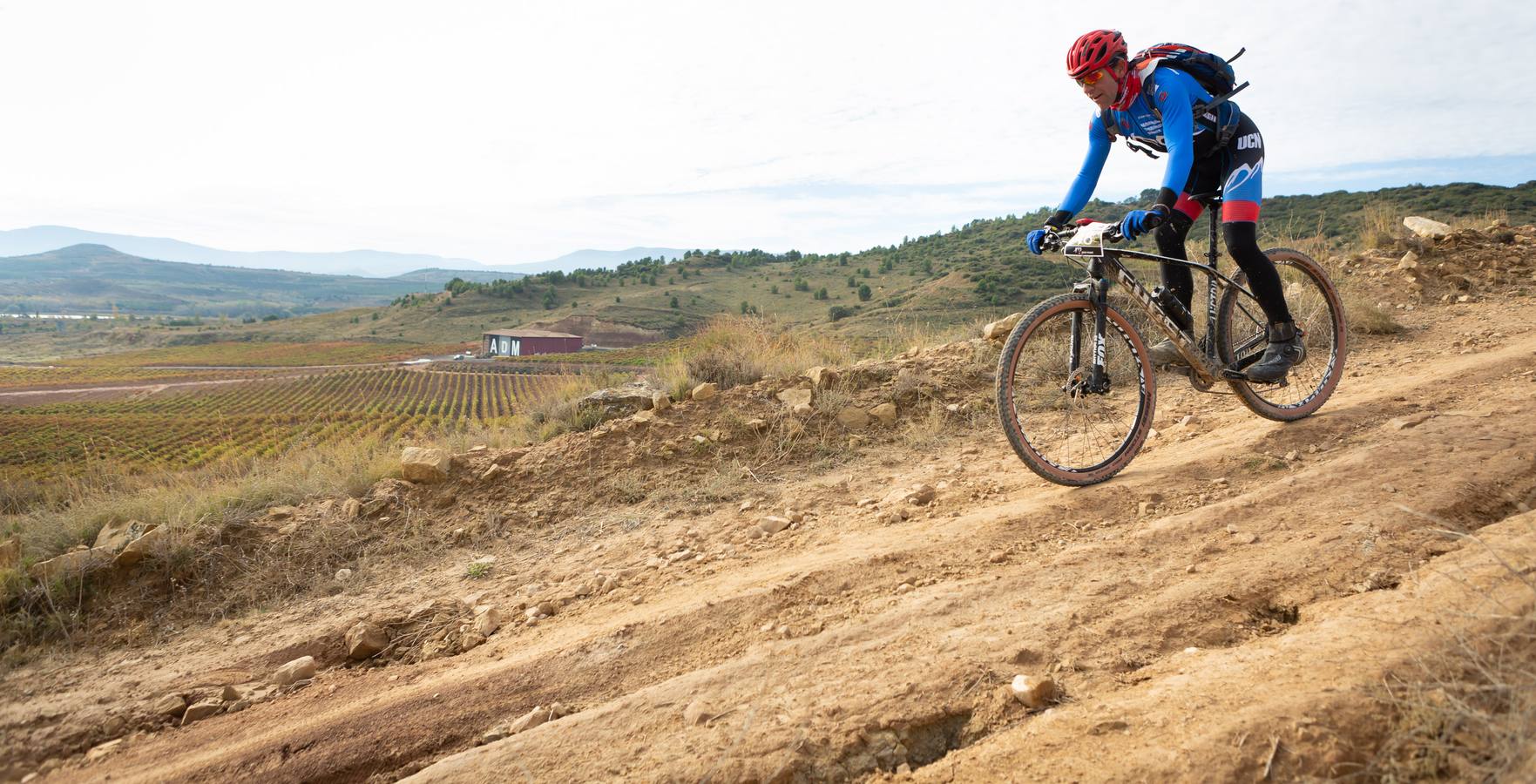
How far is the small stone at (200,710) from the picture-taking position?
126 inches

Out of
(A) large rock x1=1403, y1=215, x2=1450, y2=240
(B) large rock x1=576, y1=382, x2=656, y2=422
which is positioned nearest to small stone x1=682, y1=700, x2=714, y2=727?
(B) large rock x1=576, y1=382, x2=656, y2=422

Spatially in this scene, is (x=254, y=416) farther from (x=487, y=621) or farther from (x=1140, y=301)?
(x=1140, y=301)

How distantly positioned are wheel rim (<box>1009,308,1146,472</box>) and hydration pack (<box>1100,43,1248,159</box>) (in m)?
1.33

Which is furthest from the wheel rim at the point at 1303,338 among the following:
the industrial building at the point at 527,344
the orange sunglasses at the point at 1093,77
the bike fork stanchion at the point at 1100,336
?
the industrial building at the point at 527,344

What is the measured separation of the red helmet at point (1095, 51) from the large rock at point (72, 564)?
645 cm

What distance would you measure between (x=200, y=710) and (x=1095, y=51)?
18.2 ft

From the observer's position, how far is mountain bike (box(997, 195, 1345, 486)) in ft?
13.6

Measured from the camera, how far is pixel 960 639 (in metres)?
2.67

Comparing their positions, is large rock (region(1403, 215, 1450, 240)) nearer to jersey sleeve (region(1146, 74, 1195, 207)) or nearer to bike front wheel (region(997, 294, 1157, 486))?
bike front wheel (region(997, 294, 1157, 486))

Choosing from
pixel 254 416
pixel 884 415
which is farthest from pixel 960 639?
pixel 254 416

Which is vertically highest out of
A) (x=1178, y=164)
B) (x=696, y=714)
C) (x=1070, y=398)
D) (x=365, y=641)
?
(x=1178, y=164)

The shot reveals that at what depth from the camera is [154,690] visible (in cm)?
343

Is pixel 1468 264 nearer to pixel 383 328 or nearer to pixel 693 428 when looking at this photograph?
pixel 693 428

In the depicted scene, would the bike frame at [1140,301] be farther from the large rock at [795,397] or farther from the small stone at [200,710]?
the small stone at [200,710]
